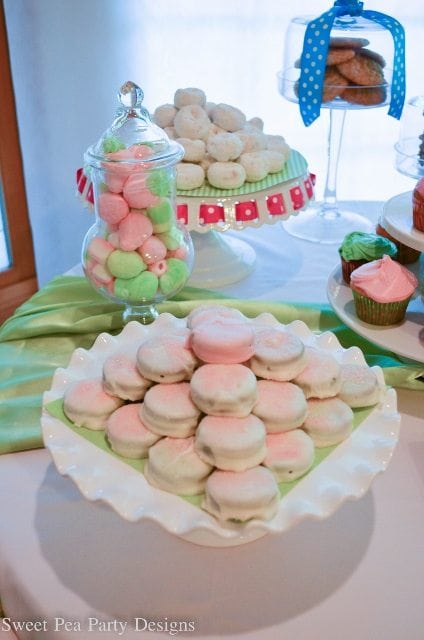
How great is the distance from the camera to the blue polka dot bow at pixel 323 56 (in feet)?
4.40

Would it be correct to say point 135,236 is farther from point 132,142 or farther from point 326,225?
point 326,225

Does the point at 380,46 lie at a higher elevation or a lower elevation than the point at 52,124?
higher

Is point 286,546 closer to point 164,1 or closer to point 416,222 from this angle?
point 416,222

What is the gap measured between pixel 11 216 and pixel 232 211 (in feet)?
5.20

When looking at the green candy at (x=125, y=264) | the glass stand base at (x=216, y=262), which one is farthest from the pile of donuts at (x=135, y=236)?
the glass stand base at (x=216, y=262)

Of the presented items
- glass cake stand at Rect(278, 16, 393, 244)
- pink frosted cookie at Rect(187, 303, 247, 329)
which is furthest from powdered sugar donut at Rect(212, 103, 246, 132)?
Result: pink frosted cookie at Rect(187, 303, 247, 329)

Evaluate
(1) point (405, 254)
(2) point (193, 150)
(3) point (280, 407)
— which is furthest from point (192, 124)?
(3) point (280, 407)

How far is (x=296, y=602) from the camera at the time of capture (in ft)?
2.21

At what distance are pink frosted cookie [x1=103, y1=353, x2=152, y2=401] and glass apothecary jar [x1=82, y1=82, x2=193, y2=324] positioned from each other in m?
0.29

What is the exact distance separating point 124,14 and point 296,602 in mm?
1957

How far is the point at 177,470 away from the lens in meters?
0.62

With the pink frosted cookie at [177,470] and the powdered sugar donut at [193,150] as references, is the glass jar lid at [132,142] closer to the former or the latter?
the powdered sugar donut at [193,150]

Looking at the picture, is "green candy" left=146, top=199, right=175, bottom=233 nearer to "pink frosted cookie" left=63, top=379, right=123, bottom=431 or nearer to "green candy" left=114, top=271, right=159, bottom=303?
"green candy" left=114, top=271, right=159, bottom=303

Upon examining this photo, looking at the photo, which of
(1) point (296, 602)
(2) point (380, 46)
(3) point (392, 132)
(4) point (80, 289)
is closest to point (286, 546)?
(1) point (296, 602)
